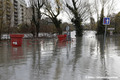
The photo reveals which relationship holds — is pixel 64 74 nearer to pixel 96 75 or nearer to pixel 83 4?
pixel 96 75

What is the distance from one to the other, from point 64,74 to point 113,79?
1576mm

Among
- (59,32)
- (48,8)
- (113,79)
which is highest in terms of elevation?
(48,8)

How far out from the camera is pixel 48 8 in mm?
35969

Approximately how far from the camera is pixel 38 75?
18.4 feet

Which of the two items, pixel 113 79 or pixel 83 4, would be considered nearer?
pixel 113 79

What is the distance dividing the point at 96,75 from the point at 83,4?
115ft

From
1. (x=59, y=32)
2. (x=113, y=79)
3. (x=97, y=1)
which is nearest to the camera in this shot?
(x=113, y=79)

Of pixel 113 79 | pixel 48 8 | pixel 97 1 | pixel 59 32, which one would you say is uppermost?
pixel 97 1

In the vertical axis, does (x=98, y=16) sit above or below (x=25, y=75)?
above

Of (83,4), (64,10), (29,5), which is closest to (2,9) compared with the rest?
(29,5)

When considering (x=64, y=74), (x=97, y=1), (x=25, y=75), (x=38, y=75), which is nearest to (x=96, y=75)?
(x=64, y=74)

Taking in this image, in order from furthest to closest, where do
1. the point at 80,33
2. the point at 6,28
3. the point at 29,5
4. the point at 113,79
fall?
the point at 80,33 → the point at 29,5 → the point at 6,28 → the point at 113,79

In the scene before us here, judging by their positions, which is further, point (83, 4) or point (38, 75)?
point (83, 4)

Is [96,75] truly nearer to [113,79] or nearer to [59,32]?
[113,79]
